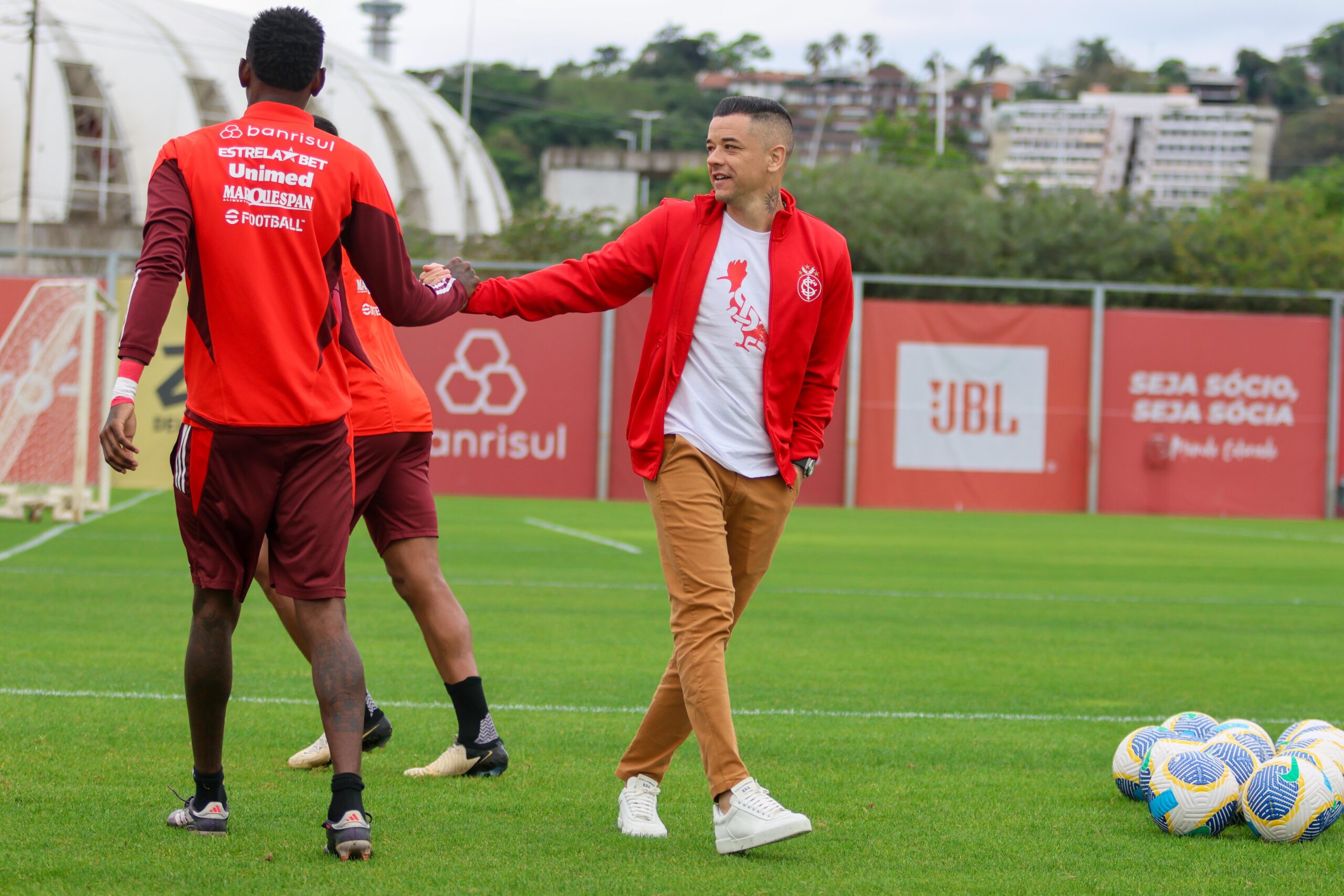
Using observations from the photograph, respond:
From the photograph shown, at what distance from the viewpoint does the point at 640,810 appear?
4473 millimetres

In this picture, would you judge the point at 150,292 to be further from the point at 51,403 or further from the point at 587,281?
the point at 51,403

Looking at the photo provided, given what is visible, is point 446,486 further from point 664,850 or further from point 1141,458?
point 664,850

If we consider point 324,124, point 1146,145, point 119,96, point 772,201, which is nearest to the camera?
point 772,201

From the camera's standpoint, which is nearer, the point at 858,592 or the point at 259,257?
the point at 259,257

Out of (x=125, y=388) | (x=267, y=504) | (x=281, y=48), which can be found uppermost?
(x=281, y=48)

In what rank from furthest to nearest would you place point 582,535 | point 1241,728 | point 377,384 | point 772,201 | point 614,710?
point 582,535
point 614,710
point 377,384
point 1241,728
point 772,201

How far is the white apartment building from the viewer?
127m

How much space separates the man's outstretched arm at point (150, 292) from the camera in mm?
3816

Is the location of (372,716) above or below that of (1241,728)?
below

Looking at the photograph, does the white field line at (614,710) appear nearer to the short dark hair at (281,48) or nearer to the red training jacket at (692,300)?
the red training jacket at (692,300)

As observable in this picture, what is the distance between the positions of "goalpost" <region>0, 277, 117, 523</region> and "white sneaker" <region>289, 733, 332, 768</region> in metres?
10.5

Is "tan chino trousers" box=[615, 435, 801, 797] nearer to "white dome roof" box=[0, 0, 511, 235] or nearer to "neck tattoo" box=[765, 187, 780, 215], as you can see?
"neck tattoo" box=[765, 187, 780, 215]

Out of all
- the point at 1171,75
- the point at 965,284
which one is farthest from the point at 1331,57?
the point at 965,284

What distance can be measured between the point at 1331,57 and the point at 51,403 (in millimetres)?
167560
